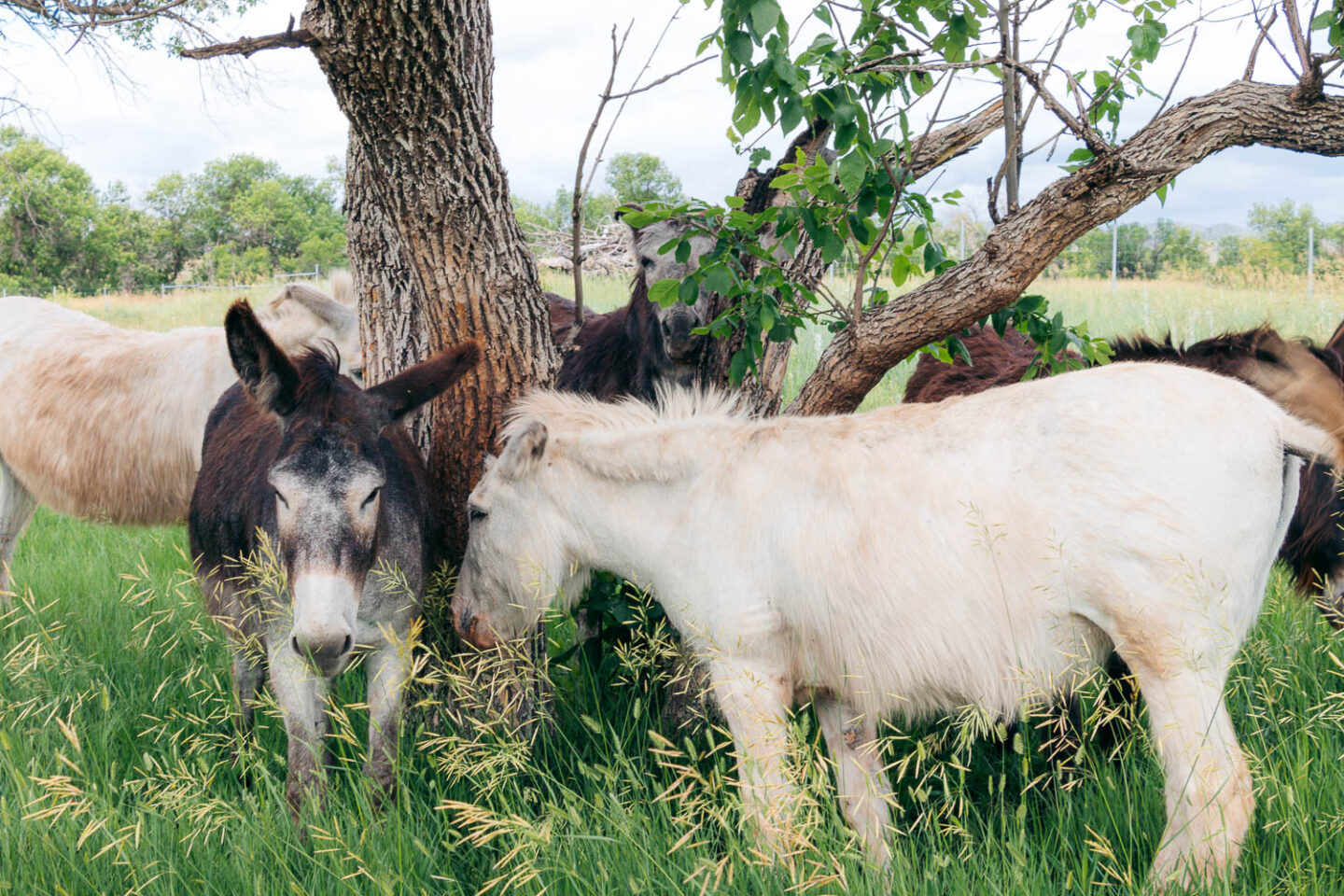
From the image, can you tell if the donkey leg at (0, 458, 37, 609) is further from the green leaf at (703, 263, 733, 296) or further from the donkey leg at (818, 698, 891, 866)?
the donkey leg at (818, 698, 891, 866)

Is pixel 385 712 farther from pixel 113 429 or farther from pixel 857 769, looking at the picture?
pixel 113 429

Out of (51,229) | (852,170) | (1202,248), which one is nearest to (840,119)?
(852,170)

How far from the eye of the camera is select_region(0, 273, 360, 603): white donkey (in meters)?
5.05

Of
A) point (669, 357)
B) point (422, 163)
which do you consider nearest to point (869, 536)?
point (422, 163)

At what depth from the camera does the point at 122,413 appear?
5160mm

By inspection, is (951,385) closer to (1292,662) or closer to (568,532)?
(1292,662)

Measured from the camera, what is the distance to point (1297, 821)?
2.32 meters

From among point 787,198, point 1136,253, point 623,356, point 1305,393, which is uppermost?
point 1136,253

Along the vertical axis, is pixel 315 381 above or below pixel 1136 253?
below

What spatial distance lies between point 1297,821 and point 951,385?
363cm

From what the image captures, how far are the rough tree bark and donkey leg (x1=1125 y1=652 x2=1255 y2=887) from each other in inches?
81.4

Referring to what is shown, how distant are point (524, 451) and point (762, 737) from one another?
3.83ft

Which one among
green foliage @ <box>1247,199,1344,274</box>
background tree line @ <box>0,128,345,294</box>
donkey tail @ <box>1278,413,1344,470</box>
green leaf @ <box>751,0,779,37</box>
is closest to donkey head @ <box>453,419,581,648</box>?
green leaf @ <box>751,0,779,37</box>

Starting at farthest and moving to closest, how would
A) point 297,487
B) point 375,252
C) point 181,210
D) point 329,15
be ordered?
point 181,210 → point 375,252 → point 329,15 → point 297,487
